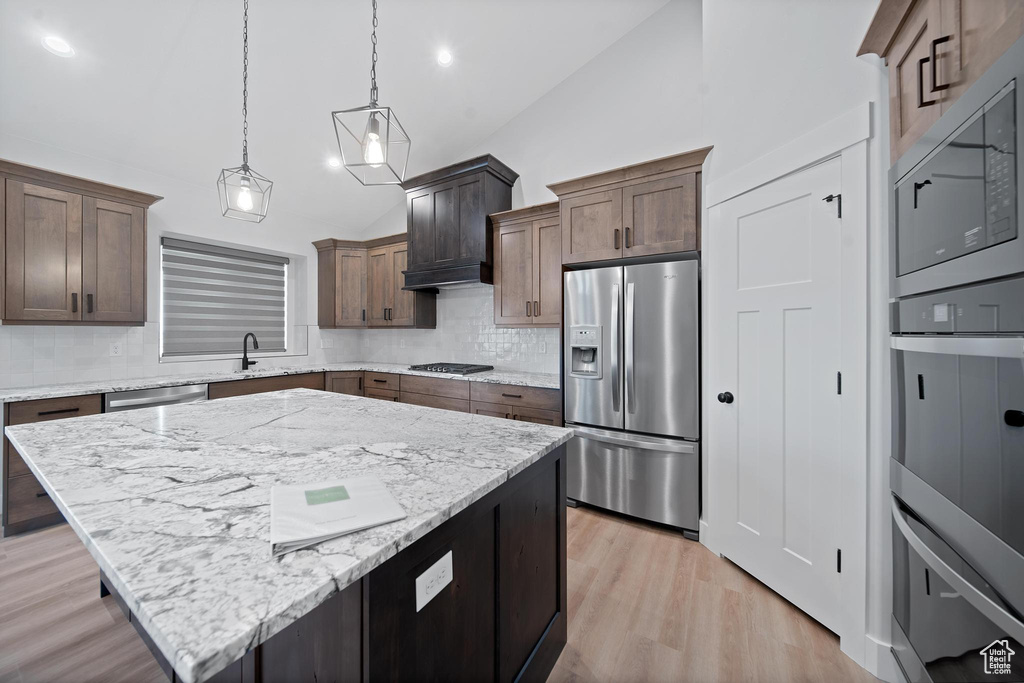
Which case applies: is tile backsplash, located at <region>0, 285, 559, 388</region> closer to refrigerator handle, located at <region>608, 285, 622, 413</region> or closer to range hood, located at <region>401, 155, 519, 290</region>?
range hood, located at <region>401, 155, 519, 290</region>

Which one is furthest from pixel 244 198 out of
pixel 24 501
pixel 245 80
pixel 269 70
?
pixel 24 501

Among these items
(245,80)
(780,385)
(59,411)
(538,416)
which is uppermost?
(245,80)

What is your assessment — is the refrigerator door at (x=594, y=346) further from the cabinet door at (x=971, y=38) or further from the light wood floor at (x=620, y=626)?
the cabinet door at (x=971, y=38)

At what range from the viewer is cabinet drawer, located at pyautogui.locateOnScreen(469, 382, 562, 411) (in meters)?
3.05

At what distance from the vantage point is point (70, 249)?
286 cm

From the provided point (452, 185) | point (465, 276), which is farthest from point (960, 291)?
point (452, 185)

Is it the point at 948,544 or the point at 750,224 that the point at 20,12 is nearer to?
the point at 750,224

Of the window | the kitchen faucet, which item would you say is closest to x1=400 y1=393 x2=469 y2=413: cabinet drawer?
the kitchen faucet

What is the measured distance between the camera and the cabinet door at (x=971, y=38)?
35.2 inches

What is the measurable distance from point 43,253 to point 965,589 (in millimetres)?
4794

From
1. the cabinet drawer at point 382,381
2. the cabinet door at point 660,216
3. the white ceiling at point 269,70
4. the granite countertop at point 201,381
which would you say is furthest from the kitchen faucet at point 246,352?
the cabinet door at point 660,216

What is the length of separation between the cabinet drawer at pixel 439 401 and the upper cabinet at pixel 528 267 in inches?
31.4

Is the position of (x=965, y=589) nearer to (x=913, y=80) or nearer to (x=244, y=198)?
(x=913, y=80)

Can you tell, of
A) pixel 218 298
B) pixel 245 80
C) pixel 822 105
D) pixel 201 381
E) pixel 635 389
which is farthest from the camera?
pixel 218 298
